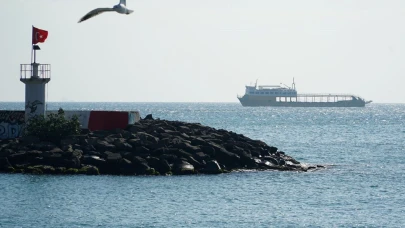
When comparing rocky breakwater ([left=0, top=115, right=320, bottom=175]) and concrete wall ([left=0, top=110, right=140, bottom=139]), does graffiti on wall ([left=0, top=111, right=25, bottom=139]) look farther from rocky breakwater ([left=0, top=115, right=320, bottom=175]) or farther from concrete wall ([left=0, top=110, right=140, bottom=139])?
rocky breakwater ([left=0, top=115, right=320, bottom=175])

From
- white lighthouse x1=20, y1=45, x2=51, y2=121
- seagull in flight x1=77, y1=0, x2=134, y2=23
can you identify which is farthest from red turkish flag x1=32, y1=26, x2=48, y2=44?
seagull in flight x1=77, y1=0, x2=134, y2=23

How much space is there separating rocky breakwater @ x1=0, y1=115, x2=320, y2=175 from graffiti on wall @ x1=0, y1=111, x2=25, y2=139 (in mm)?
1527

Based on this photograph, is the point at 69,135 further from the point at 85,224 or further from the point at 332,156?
the point at 332,156

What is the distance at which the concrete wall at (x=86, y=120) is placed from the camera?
44.2 meters

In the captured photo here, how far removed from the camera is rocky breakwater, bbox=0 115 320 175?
39.0m

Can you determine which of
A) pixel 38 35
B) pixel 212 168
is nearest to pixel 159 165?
pixel 212 168

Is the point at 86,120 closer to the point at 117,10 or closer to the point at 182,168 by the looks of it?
the point at 182,168

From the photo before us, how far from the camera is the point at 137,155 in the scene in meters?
40.5

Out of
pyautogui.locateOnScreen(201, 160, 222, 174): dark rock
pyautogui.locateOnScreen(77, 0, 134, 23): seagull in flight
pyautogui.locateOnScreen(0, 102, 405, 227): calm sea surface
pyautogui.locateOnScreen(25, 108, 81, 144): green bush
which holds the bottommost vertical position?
pyautogui.locateOnScreen(0, 102, 405, 227): calm sea surface

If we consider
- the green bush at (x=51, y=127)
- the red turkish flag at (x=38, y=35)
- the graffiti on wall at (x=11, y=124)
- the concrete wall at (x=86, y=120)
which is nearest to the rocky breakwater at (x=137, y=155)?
the green bush at (x=51, y=127)

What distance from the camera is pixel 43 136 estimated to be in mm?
41969

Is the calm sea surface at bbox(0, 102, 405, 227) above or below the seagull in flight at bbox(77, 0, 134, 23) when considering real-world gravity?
below

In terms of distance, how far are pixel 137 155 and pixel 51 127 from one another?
15.6 feet

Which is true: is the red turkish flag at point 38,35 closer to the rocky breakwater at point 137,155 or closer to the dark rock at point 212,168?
the rocky breakwater at point 137,155
